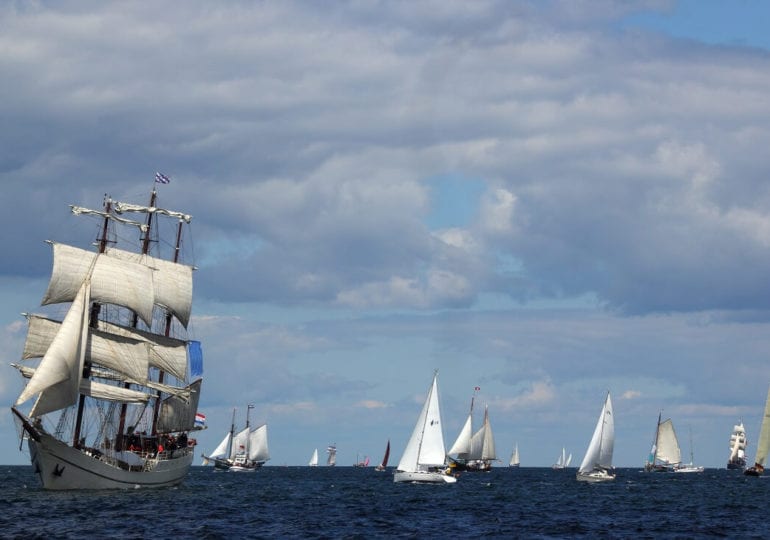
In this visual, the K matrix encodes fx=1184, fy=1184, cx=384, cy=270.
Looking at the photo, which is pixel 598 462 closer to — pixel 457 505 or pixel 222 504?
pixel 457 505

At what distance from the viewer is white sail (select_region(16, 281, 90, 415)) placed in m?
107

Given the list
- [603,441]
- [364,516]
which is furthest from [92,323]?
[603,441]

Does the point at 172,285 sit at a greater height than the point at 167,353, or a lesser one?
greater

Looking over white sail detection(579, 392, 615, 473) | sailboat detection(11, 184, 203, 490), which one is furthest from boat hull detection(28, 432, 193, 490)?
white sail detection(579, 392, 615, 473)

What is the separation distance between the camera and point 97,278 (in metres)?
130

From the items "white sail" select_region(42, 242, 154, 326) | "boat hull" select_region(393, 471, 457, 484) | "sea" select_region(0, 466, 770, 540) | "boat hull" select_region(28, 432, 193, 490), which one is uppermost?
"white sail" select_region(42, 242, 154, 326)

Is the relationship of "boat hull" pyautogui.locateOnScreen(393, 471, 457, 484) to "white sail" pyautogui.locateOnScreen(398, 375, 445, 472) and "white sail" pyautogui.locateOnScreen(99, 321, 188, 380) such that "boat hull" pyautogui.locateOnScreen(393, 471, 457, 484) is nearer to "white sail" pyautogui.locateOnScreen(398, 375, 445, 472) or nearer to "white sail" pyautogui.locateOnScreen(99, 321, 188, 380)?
"white sail" pyautogui.locateOnScreen(398, 375, 445, 472)

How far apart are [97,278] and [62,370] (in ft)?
74.5

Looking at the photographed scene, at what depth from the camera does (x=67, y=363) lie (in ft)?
358

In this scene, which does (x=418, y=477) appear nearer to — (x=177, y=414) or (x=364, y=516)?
(x=177, y=414)

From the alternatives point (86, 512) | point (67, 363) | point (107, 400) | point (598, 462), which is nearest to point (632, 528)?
point (86, 512)

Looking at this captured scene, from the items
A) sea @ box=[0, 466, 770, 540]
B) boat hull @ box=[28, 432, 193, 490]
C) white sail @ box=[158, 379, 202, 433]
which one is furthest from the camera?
white sail @ box=[158, 379, 202, 433]

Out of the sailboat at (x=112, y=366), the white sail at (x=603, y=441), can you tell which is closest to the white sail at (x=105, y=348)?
the sailboat at (x=112, y=366)

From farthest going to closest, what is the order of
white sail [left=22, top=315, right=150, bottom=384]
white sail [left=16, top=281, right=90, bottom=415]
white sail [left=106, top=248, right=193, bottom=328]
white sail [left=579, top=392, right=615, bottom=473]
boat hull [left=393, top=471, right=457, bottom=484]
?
1. white sail [left=579, top=392, right=615, bottom=473]
2. boat hull [left=393, top=471, right=457, bottom=484]
3. white sail [left=106, top=248, right=193, bottom=328]
4. white sail [left=22, top=315, right=150, bottom=384]
5. white sail [left=16, top=281, right=90, bottom=415]
